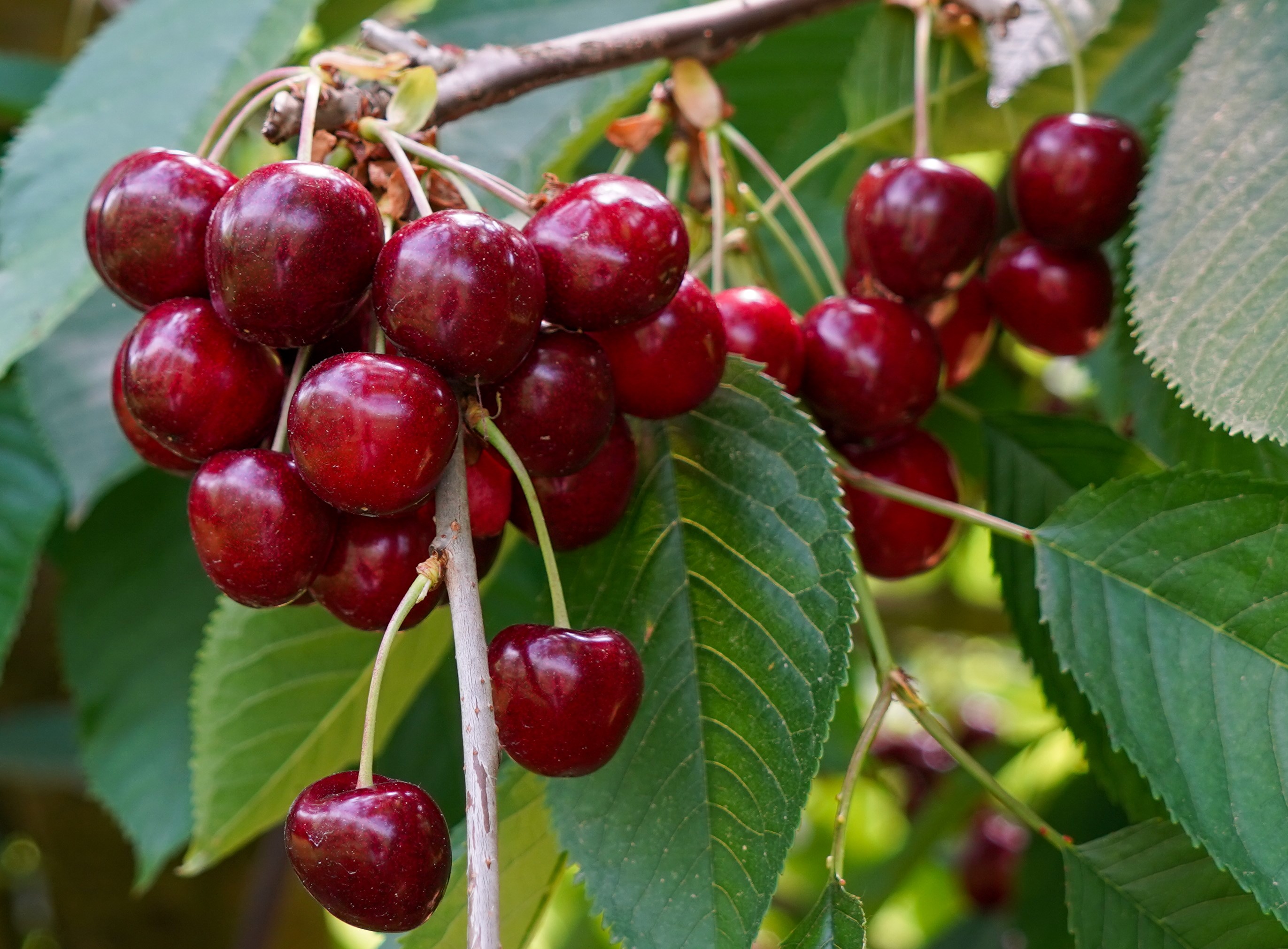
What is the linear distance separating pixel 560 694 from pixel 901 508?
1.35ft

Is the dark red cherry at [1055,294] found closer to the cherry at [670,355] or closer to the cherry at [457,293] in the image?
the cherry at [670,355]

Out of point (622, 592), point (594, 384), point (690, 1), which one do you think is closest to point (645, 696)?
point (622, 592)

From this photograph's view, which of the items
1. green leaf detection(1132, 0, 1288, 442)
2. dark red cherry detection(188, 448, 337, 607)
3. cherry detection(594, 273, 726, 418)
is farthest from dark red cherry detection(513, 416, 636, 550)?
green leaf detection(1132, 0, 1288, 442)

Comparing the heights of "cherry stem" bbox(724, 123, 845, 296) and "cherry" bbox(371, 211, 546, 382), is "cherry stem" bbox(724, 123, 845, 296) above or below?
below

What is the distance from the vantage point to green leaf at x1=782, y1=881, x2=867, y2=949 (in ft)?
2.14

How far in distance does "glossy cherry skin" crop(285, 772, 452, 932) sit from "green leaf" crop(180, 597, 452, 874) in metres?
0.46

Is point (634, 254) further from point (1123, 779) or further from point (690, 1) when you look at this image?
point (690, 1)

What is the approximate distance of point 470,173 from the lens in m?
0.66

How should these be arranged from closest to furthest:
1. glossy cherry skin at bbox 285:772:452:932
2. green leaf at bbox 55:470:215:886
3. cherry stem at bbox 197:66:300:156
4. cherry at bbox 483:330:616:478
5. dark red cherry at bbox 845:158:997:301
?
glossy cherry skin at bbox 285:772:452:932 < cherry at bbox 483:330:616:478 < cherry stem at bbox 197:66:300:156 < dark red cherry at bbox 845:158:997:301 < green leaf at bbox 55:470:215:886

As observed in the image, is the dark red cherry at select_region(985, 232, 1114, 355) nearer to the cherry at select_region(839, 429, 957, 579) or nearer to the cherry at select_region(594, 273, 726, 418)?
the cherry at select_region(839, 429, 957, 579)

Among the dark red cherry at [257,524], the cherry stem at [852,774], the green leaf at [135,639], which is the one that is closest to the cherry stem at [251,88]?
the dark red cherry at [257,524]

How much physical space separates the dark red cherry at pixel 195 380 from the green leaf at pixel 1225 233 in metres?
0.57

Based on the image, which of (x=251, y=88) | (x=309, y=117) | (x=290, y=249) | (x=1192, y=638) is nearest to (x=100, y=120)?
(x=251, y=88)

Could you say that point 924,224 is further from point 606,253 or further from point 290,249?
point 290,249
